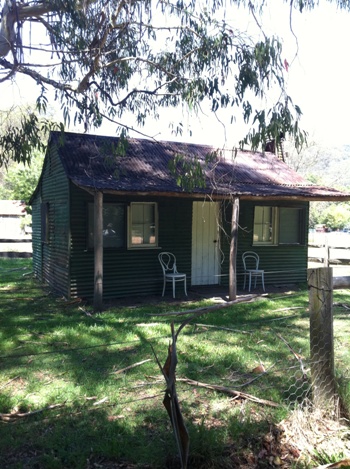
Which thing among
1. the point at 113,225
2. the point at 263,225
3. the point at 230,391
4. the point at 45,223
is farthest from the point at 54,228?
the point at 230,391

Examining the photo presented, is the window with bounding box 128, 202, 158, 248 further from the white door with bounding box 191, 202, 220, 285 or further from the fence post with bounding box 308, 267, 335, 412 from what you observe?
the fence post with bounding box 308, 267, 335, 412

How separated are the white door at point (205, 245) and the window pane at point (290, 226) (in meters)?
1.97

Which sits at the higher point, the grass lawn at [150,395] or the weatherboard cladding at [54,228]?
the weatherboard cladding at [54,228]

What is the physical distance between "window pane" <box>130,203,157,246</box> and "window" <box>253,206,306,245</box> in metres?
2.97

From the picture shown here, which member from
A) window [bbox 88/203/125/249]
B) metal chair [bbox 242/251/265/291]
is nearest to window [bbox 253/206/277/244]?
metal chair [bbox 242/251/265/291]

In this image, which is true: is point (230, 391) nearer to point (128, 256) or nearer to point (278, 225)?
point (128, 256)

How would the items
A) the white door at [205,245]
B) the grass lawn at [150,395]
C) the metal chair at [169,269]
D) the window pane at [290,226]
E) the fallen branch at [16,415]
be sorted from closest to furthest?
the grass lawn at [150,395] → the fallen branch at [16,415] → the metal chair at [169,269] → the white door at [205,245] → the window pane at [290,226]

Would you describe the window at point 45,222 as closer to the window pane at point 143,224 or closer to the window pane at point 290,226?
the window pane at point 143,224

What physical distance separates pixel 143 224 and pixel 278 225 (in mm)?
3968

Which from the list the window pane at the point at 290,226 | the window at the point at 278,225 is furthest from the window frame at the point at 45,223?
the window pane at the point at 290,226

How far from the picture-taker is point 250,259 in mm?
11188

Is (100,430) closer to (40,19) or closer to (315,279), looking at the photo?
(315,279)

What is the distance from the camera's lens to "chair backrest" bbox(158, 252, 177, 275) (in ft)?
32.4

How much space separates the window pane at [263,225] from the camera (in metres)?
11.2
